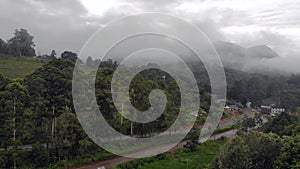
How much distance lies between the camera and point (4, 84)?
10.3 metres

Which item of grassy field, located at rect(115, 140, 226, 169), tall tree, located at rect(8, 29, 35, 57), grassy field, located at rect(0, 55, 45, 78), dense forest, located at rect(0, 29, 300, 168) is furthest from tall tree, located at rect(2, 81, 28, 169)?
tall tree, located at rect(8, 29, 35, 57)

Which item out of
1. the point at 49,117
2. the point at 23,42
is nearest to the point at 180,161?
the point at 49,117

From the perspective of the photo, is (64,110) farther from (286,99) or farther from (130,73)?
(286,99)

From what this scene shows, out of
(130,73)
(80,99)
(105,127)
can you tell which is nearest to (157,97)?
(130,73)

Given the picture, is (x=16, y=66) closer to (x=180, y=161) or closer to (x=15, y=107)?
(x=15, y=107)

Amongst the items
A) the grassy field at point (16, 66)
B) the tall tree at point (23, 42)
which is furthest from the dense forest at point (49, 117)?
the tall tree at point (23, 42)

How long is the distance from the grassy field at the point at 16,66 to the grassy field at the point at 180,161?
639 inches

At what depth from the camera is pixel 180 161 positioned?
481 inches

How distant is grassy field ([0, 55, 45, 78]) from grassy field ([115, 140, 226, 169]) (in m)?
16.2

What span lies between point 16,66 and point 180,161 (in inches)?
808

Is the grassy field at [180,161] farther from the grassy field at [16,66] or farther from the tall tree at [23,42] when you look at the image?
the tall tree at [23,42]

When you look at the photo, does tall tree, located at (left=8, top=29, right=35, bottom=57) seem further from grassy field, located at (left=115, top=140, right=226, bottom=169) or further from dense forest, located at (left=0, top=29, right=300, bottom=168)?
grassy field, located at (left=115, top=140, right=226, bottom=169)

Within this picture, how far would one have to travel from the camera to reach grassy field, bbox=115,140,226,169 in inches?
444

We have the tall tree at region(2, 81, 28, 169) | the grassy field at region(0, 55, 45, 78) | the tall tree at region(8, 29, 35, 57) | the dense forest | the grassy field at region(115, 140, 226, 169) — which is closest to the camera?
the tall tree at region(2, 81, 28, 169)
